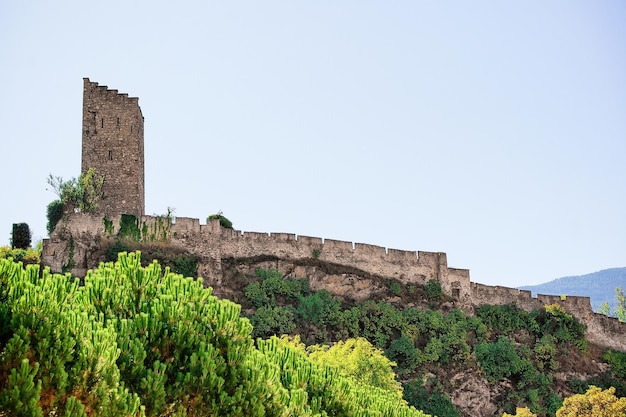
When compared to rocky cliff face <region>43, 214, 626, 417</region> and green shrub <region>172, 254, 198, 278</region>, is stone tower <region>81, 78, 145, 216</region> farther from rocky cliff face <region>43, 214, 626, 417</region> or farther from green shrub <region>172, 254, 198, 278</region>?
green shrub <region>172, 254, 198, 278</region>

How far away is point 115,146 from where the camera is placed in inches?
1743

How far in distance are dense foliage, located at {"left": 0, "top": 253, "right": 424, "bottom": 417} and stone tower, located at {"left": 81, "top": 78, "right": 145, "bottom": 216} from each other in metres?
24.0

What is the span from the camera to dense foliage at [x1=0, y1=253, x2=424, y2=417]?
45.6 feet

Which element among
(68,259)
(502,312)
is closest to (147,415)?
(68,259)

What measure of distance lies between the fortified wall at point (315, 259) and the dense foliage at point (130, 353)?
2078cm

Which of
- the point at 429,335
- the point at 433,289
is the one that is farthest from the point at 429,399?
the point at 433,289

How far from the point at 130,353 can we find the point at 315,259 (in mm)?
28386

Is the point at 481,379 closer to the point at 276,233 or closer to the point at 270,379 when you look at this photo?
the point at 276,233

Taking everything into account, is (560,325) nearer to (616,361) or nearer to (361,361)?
(616,361)

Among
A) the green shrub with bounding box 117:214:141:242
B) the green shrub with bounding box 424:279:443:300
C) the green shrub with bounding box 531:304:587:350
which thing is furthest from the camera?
the green shrub with bounding box 531:304:587:350

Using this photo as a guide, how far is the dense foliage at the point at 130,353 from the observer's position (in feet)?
45.6

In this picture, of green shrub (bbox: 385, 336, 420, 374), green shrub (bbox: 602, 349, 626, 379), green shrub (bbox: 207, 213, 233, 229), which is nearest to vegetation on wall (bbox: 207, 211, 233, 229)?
green shrub (bbox: 207, 213, 233, 229)

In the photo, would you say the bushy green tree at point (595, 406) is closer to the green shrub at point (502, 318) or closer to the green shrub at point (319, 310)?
the green shrub at point (502, 318)

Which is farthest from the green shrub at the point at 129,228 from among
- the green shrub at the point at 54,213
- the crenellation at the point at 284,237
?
the crenellation at the point at 284,237
